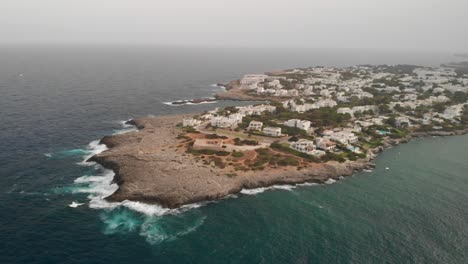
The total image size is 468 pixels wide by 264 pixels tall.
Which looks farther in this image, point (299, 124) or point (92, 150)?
point (299, 124)

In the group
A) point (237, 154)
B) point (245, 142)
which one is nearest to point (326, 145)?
point (245, 142)

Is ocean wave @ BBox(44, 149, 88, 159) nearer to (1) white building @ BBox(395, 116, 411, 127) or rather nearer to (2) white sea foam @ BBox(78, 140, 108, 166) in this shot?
(2) white sea foam @ BBox(78, 140, 108, 166)

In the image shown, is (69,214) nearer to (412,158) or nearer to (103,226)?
(103,226)

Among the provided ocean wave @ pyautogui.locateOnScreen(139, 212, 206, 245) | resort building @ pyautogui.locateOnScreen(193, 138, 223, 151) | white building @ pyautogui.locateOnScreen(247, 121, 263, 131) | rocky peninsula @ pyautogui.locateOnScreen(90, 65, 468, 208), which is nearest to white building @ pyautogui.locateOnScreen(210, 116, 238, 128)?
rocky peninsula @ pyautogui.locateOnScreen(90, 65, 468, 208)

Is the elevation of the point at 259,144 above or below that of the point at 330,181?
above

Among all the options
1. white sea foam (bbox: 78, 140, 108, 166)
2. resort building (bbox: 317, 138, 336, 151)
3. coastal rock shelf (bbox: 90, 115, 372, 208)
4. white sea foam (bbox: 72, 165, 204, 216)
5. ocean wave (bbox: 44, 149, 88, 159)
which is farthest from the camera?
resort building (bbox: 317, 138, 336, 151)

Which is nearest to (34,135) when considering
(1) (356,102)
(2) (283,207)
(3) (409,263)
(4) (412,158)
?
(2) (283,207)

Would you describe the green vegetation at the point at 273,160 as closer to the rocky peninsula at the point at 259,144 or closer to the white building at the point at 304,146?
the rocky peninsula at the point at 259,144

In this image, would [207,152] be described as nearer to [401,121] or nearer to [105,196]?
[105,196]
